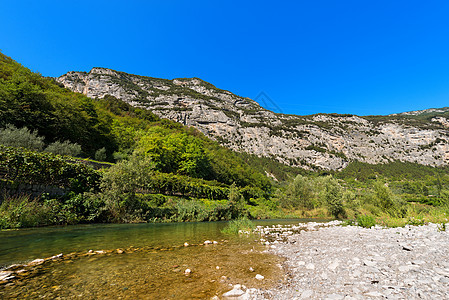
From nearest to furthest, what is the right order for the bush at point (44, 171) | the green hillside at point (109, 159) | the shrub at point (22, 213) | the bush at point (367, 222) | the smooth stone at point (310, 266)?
the smooth stone at point (310, 266), the bush at point (367, 222), the shrub at point (22, 213), the bush at point (44, 171), the green hillside at point (109, 159)

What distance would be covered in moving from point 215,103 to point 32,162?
174647mm

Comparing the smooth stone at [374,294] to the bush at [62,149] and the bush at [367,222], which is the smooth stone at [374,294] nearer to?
the bush at [367,222]

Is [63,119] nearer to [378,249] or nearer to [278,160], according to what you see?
[378,249]

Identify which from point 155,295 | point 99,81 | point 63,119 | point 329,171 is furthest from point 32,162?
point 99,81

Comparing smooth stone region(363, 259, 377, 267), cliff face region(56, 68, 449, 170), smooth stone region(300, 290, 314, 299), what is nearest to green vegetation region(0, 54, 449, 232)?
smooth stone region(363, 259, 377, 267)

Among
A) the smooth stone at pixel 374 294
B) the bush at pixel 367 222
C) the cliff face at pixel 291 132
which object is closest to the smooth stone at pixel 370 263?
the smooth stone at pixel 374 294

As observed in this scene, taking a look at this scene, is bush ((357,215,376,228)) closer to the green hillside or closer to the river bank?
the river bank

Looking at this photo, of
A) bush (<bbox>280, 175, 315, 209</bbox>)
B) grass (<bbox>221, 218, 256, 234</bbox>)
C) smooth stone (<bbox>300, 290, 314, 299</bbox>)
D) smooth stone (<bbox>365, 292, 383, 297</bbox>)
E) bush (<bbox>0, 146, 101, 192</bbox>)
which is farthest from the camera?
bush (<bbox>280, 175, 315, 209</bbox>)

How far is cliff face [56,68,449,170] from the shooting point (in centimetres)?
15512

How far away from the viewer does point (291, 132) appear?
172 m

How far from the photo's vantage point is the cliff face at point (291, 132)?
509 feet

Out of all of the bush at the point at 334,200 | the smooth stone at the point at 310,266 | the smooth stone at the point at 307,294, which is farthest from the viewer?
the bush at the point at 334,200

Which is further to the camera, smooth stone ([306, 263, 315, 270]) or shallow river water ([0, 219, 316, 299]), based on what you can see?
smooth stone ([306, 263, 315, 270])

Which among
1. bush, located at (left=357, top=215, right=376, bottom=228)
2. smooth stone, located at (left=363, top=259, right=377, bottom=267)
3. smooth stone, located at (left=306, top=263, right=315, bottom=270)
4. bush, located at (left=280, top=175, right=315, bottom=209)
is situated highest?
smooth stone, located at (left=363, top=259, right=377, bottom=267)
